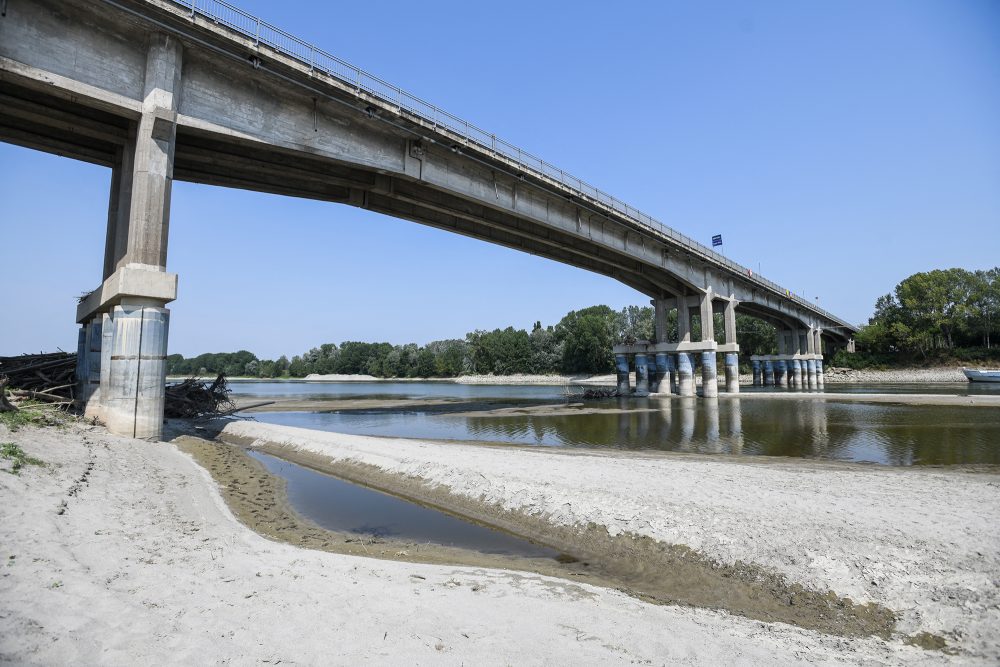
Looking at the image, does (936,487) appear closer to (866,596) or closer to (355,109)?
(866,596)

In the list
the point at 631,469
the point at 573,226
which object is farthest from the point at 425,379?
the point at 631,469

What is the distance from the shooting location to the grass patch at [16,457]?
8.64m

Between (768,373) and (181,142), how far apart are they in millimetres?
104438

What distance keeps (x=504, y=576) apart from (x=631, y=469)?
728cm

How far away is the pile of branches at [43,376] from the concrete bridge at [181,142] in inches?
54.6

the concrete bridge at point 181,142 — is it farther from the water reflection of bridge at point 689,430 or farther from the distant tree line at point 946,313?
the distant tree line at point 946,313

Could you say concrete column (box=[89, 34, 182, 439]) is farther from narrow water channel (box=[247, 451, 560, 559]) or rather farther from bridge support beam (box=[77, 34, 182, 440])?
narrow water channel (box=[247, 451, 560, 559])

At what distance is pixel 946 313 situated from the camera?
93.8 metres

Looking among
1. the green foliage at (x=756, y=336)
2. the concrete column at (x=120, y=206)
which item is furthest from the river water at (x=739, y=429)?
the green foliage at (x=756, y=336)

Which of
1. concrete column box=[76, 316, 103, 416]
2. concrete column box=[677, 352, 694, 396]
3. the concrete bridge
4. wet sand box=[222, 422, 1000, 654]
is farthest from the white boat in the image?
concrete column box=[76, 316, 103, 416]

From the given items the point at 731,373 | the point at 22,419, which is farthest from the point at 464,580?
the point at 731,373

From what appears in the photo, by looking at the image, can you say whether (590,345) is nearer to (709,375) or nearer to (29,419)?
(709,375)

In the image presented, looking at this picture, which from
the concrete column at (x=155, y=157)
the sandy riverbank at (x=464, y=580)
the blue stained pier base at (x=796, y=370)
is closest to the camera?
the sandy riverbank at (x=464, y=580)

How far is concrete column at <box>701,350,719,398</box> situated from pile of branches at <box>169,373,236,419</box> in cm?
4932
